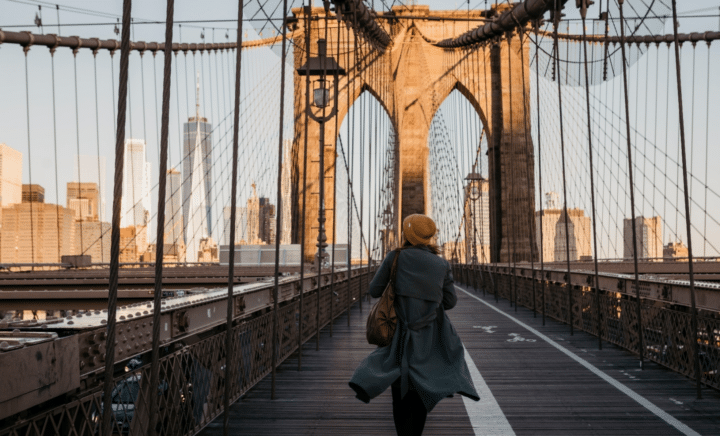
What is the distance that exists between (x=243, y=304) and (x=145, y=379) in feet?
5.89

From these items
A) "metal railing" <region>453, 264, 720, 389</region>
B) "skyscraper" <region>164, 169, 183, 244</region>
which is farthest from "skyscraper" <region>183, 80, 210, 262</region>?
"metal railing" <region>453, 264, 720, 389</region>

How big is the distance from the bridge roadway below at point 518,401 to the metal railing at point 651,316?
0.15m

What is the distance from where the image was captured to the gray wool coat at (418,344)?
307cm

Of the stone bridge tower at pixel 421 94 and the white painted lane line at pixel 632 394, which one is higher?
the stone bridge tower at pixel 421 94

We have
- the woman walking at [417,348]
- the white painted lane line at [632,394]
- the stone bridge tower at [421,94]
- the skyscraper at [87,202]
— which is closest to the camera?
the woman walking at [417,348]

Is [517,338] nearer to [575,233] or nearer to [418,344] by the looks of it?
[418,344]

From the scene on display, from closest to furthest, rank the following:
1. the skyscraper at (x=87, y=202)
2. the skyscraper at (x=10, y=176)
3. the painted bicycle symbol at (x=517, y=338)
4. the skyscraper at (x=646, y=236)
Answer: the painted bicycle symbol at (x=517, y=338)
the skyscraper at (x=646, y=236)
the skyscraper at (x=87, y=202)
the skyscraper at (x=10, y=176)

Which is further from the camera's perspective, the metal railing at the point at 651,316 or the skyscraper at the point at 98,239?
the skyscraper at the point at 98,239

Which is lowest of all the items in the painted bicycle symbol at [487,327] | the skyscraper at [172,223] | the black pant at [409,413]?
the painted bicycle symbol at [487,327]

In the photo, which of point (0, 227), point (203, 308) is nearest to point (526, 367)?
point (203, 308)

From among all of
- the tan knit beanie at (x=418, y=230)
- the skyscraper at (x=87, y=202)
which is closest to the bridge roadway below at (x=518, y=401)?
the tan knit beanie at (x=418, y=230)

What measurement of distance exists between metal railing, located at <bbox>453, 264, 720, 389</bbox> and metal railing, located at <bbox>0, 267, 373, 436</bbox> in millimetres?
3054

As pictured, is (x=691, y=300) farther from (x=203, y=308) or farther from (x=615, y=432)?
(x=203, y=308)

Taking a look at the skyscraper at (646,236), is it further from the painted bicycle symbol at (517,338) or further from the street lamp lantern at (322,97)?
the street lamp lantern at (322,97)
